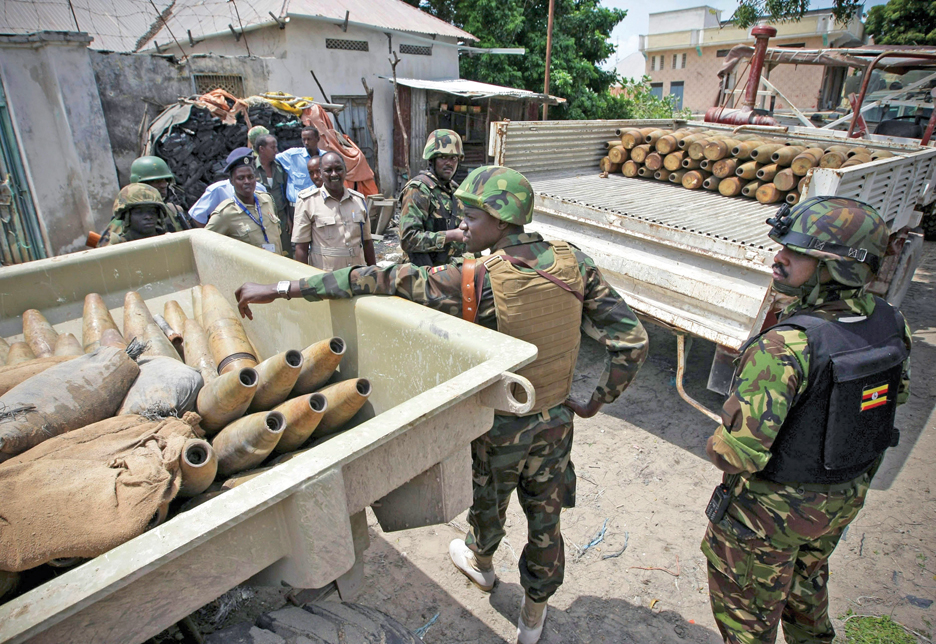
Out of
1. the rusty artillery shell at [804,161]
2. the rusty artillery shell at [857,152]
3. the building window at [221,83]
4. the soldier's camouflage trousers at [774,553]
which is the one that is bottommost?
the soldier's camouflage trousers at [774,553]

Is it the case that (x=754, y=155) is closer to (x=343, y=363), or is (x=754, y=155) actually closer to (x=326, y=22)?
(x=343, y=363)

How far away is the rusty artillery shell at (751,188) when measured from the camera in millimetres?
4914

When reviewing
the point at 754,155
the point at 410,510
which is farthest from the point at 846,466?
the point at 754,155

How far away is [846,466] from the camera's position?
1776 millimetres

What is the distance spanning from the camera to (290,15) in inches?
374

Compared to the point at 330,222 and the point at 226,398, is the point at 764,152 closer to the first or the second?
the point at 330,222

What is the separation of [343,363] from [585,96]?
14.7 metres

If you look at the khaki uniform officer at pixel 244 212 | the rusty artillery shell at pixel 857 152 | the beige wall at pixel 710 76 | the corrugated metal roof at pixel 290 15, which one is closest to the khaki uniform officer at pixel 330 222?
the khaki uniform officer at pixel 244 212

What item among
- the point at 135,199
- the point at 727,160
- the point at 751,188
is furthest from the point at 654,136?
the point at 135,199

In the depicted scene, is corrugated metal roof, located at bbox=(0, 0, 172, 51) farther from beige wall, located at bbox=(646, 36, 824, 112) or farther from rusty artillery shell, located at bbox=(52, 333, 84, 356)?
beige wall, located at bbox=(646, 36, 824, 112)

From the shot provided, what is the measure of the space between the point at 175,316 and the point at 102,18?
16989 millimetres

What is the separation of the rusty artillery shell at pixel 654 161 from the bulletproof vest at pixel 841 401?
406 centimetres

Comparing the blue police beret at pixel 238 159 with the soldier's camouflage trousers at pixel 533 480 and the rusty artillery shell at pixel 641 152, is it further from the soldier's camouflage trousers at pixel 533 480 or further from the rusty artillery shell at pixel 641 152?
the rusty artillery shell at pixel 641 152

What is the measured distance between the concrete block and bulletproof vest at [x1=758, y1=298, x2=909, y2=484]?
63.4 inches
